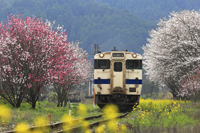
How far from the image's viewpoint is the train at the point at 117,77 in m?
16.1

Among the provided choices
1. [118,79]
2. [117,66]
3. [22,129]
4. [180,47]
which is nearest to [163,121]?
[22,129]

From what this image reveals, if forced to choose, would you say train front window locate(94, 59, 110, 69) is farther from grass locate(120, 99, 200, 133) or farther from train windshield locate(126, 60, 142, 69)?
grass locate(120, 99, 200, 133)

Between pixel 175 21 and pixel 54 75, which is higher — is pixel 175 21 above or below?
above

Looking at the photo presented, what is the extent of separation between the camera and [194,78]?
70.5 feet

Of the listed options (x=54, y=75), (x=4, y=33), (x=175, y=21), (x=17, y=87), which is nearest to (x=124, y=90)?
(x=54, y=75)

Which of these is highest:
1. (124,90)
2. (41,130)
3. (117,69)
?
(117,69)

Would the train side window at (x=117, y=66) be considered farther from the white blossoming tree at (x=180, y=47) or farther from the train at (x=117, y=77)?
the white blossoming tree at (x=180, y=47)

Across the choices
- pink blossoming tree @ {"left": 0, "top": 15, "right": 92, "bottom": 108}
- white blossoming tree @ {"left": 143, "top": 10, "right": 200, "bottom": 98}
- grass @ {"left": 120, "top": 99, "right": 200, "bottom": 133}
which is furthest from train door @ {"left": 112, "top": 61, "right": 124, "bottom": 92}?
white blossoming tree @ {"left": 143, "top": 10, "right": 200, "bottom": 98}

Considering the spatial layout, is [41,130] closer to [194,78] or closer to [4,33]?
[4,33]

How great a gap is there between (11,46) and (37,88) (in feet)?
10.4

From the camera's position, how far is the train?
16.1m

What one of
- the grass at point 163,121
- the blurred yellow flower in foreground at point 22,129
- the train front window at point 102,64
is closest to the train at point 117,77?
the train front window at point 102,64

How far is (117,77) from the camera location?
52.7ft

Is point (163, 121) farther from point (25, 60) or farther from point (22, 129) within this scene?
point (25, 60)
